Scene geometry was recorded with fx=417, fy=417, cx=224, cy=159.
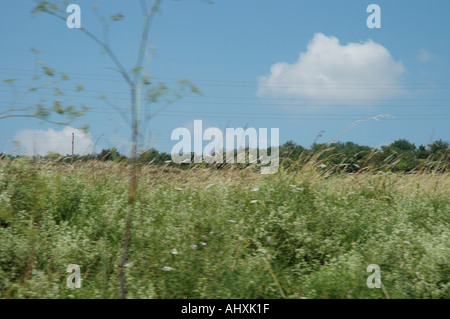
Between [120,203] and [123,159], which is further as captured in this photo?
[123,159]

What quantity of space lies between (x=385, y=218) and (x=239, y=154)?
9.38 ft

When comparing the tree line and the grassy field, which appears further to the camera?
the tree line

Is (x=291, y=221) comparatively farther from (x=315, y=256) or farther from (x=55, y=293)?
(x=55, y=293)

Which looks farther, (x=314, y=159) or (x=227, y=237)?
(x=314, y=159)

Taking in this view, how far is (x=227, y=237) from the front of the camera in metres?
4.58

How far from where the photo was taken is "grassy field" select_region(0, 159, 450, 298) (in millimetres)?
3908

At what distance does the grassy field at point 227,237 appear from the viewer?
154 inches

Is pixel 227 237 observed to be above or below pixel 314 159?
below

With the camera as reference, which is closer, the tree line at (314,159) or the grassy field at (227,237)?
the grassy field at (227,237)

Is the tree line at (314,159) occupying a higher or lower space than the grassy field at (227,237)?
higher

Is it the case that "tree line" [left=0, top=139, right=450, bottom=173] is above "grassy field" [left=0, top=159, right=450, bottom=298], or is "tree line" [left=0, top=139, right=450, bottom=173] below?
above

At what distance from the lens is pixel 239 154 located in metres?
7.52

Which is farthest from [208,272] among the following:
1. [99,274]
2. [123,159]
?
[123,159]
